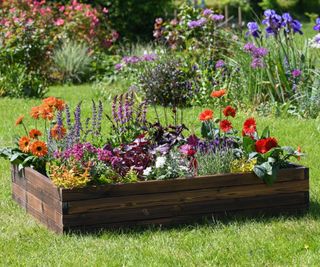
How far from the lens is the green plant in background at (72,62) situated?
48.6 feet

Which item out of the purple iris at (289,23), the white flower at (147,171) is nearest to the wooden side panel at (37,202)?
the white flower at (147,171)

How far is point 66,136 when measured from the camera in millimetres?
6027

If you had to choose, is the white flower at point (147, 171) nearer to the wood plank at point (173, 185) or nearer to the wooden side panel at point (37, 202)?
the wood plank at point (173, 185)

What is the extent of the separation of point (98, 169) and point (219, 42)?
23.1 ft

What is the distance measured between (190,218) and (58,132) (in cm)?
123

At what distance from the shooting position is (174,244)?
16.8ft

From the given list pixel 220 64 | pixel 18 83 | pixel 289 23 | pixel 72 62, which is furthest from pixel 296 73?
pixel 72 62

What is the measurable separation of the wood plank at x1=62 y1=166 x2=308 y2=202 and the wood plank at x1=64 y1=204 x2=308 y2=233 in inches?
8.1

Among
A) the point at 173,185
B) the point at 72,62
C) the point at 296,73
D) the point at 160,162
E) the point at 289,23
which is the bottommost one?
the point at 173,185

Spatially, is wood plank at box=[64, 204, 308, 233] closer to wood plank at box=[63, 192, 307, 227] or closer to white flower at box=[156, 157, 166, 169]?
wood plank at box=[63, 192, 307, 227]

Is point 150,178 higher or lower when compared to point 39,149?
lower

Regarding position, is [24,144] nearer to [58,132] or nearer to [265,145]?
[58,132]

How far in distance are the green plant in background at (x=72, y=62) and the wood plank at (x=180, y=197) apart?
952cm

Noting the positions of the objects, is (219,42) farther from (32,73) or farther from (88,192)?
(88,192)
